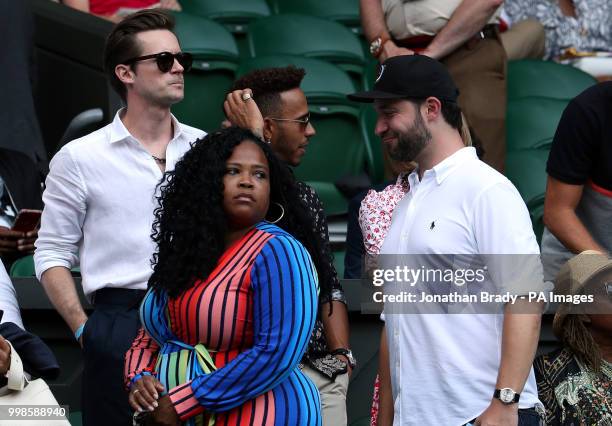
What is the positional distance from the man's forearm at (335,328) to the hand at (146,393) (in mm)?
1012

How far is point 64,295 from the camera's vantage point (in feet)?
15.9

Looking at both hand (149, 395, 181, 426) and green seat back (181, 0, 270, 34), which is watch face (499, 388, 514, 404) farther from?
green seat back (181, 0, 270, 34)

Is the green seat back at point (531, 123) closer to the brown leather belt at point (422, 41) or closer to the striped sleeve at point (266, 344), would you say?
the brown leather belt at point (422, 41)

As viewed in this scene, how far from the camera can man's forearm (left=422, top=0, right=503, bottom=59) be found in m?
6.75

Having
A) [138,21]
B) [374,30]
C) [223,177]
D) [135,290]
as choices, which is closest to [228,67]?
[374,30]

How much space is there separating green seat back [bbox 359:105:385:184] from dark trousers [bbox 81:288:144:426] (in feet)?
10.3

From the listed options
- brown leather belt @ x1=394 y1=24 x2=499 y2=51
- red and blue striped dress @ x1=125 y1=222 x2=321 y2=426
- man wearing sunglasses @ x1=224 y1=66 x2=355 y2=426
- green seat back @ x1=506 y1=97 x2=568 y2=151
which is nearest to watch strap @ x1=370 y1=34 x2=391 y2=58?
brown leather belt @ x1=394 y1=24 x2=499 y2=51

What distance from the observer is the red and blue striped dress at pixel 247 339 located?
393 centimetres

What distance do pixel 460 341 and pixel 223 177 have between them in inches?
34.9

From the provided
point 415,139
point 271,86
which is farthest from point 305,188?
point 415,139

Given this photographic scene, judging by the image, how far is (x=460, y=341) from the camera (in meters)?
4.07

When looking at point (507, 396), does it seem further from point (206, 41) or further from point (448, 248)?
point (206, 41)

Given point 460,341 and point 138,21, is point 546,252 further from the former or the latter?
point 138,21

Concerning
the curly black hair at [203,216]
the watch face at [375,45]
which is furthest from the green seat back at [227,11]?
the curly black hair at [203,216]
